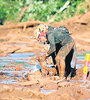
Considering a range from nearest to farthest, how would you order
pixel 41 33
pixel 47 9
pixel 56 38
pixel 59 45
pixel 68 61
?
pixel 41 33, pixel 56 38, pixel 59 45, pixel 68 61, pixel 47 9

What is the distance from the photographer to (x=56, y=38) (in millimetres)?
8328

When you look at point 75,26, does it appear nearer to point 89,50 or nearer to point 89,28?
point 89,28

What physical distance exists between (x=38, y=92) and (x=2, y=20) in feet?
74.9

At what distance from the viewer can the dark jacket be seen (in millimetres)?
8086

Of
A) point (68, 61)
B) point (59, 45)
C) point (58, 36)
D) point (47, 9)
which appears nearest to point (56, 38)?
point (58, 36)

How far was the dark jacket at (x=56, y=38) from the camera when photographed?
8086 mm

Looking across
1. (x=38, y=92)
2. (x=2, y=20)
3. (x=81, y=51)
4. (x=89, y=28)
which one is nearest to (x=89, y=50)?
(x=81, y=51)

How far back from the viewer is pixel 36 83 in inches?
299

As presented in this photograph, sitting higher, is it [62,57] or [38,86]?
[62,57]

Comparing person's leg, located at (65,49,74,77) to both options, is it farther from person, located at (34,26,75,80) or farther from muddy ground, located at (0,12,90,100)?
muddy ground, located at (0,12,90,100)

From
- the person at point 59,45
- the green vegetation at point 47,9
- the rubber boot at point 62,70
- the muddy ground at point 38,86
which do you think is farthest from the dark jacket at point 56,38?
the green vegetation at point 47,9

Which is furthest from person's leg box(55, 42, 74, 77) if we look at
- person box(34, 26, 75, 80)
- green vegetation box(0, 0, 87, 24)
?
green vegetation box(0, 0, 87, 24)

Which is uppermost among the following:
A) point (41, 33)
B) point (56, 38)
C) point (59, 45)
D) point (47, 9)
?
point (41, 33)

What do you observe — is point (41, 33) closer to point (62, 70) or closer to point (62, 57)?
point (62, 57)
